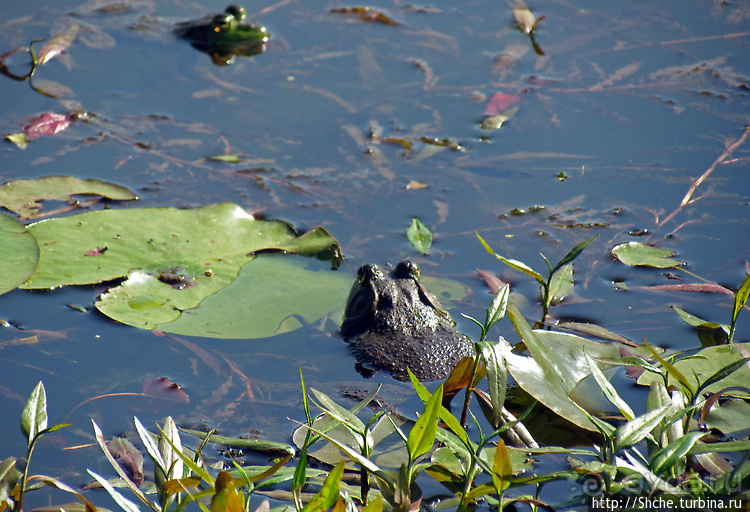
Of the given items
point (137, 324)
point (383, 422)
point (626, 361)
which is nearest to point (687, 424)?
point (626, 361)

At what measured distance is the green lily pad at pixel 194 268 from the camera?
281cm

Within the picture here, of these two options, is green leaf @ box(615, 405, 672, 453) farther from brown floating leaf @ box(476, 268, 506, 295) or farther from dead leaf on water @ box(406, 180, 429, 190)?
dead leaf on water @ box(406, 180, 429, 190)

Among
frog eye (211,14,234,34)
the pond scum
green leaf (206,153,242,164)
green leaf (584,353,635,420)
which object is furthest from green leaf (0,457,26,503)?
frog eye (211,14,234,34)

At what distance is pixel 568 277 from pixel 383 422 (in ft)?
4.12

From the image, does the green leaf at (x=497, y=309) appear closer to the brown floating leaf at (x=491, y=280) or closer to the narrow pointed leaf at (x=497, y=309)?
the narrow pointed leaf at (x=497, y=309)

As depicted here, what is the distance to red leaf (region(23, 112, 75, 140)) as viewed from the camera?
157 inches

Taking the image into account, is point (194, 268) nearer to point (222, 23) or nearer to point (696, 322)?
point (696, 322)

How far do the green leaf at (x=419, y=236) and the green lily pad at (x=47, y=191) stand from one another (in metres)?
1.50

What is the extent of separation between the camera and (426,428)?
155 cm

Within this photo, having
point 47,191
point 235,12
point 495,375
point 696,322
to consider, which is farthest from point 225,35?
point 495,375

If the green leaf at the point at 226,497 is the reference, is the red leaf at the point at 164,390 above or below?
below

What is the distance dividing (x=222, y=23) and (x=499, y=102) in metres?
2.20

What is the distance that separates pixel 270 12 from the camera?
17.8ft

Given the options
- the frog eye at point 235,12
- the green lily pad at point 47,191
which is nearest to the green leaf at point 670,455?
the green lily pad at point 47,191
